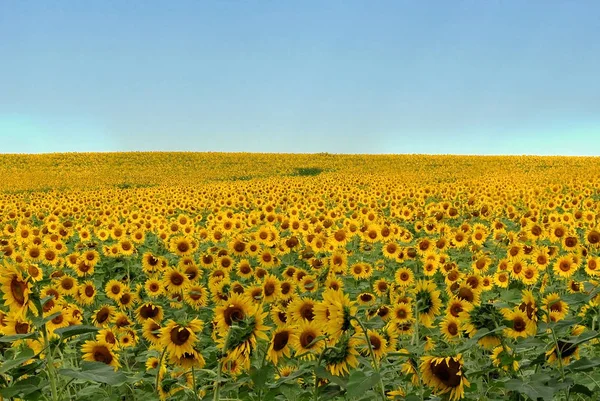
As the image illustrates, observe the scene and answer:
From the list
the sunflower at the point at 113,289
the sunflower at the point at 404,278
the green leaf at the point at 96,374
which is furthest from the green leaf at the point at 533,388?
the sunflower at the point at 113,289

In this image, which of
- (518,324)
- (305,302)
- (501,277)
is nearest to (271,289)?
(305,302)

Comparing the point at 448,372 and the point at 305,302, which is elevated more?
the point at 305,302

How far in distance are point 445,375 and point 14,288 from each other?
6.95 ft

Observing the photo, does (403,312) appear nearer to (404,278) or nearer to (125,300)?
(404,278)

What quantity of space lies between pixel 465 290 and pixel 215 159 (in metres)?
50.3

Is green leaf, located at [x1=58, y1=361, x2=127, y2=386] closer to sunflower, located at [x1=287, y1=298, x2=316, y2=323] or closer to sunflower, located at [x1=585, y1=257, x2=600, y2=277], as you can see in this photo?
sunflower, located at [x1=287, y1=298, x2=316, y2=323]

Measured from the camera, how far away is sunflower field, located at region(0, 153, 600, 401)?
2.58 metres

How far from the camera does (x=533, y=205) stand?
13258 millimetres

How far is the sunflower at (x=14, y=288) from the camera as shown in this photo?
2.50 metres

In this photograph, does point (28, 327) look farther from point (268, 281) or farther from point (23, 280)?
point (268, 281)

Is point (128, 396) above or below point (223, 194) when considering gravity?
below

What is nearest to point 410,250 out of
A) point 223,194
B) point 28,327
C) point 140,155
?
point 28,327

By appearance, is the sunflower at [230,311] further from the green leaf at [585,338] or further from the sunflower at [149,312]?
the sunflower at [149,312]

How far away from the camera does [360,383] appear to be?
221cm
